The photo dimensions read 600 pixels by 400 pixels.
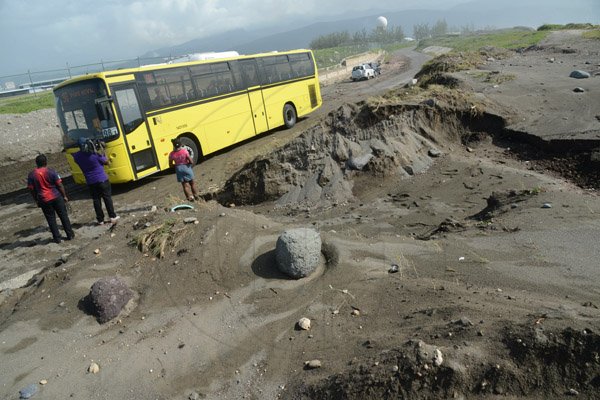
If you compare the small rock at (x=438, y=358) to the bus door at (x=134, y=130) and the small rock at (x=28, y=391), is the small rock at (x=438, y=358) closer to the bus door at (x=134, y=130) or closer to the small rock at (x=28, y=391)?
the small rock at (x=28, y=391)

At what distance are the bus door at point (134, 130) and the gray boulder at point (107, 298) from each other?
20.6 feet

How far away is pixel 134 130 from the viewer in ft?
38.1

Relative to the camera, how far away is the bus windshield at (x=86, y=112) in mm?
11062

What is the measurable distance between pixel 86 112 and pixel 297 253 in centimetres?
842

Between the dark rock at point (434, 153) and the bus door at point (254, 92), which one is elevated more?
the bus door at point (254, 92)

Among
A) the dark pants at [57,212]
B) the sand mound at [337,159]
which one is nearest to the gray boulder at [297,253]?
the sand mound at [337,159]

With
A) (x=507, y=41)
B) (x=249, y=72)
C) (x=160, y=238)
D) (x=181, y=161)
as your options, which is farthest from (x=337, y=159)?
(x=507, y=41)

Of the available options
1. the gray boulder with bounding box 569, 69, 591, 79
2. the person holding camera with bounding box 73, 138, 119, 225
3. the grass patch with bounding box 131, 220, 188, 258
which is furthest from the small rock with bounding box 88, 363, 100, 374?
the gray boulder with bounding box 569, 69, 591, 79

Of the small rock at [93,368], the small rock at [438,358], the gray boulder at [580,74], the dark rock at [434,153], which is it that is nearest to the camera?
the small rock at [438,358]

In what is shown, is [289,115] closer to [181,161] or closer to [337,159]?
[337,159]

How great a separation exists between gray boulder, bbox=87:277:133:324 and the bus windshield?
250 inches

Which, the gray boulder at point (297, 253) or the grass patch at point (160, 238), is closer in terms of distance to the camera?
the gray boulder at point (297, 253)

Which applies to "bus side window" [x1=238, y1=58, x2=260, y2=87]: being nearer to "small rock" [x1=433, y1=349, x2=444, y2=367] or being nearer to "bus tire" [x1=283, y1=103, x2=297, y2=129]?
"bus tire" [x1=283, y1=103, x2=297, y2=129]

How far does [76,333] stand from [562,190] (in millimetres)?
8422
